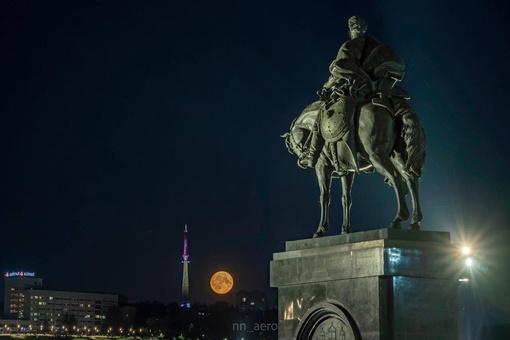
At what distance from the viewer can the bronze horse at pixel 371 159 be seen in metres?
19.1

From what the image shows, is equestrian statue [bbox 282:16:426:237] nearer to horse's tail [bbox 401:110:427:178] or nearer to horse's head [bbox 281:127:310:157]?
horse's tail [bbox 401:110:427:178]

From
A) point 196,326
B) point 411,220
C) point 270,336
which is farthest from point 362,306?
point 196,326

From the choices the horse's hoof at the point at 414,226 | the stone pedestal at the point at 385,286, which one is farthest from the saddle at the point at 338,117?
the horse's hoof at the point at 414,226

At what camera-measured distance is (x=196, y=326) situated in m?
195

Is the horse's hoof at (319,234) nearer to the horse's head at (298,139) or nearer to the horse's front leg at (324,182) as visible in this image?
the horse's front leg at (324,182)

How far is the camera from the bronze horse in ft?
62.7

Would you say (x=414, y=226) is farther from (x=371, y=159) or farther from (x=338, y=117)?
(x=338, y=117)

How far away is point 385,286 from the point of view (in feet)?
59.4

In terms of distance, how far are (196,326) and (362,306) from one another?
17957cm

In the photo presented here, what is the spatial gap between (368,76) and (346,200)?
95.8 inches

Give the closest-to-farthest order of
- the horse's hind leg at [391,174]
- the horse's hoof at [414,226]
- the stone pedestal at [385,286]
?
the stone pedestal at [385,286] → the horse's hoof at [414,226] → the horse's hind leg at [391,174]

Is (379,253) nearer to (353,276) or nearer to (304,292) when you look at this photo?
(353,276)

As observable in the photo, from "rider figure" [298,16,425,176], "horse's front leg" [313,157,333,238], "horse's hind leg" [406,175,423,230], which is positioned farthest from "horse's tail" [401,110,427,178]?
"horse's front leg" [313,157,333,238]

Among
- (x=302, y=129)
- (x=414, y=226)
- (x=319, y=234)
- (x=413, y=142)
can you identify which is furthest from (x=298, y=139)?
(x=414, y=226)
